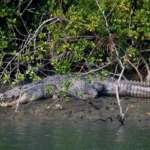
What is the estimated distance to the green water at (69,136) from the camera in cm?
991

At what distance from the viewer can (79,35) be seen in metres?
13.1

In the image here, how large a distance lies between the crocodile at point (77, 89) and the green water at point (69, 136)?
4.78ft

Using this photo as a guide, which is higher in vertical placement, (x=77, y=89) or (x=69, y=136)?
(x=69, y=136)

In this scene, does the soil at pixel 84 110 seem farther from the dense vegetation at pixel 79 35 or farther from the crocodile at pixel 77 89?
the dense vegetation at pixel 79 35

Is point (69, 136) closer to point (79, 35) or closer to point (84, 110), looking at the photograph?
point (84, 110)

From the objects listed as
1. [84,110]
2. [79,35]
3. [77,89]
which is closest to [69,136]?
[84,110]

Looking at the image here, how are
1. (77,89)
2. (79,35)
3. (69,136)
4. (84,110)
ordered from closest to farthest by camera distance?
(69,136) < (84,110) < (79,35) < (77,89)

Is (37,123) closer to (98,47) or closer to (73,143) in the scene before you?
(73,143)

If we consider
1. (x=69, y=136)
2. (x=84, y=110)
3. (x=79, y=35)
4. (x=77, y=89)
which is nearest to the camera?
(x=69, y=136)

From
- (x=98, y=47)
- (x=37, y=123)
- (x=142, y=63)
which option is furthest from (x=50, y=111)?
(x=142, y=63)

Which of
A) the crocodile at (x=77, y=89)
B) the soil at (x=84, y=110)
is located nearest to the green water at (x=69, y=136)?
the soil at (x=84, y=110)

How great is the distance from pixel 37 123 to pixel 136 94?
105 inches

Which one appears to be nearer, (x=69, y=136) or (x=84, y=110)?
(x=69, y=136)

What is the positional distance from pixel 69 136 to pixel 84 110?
5.96 feet
